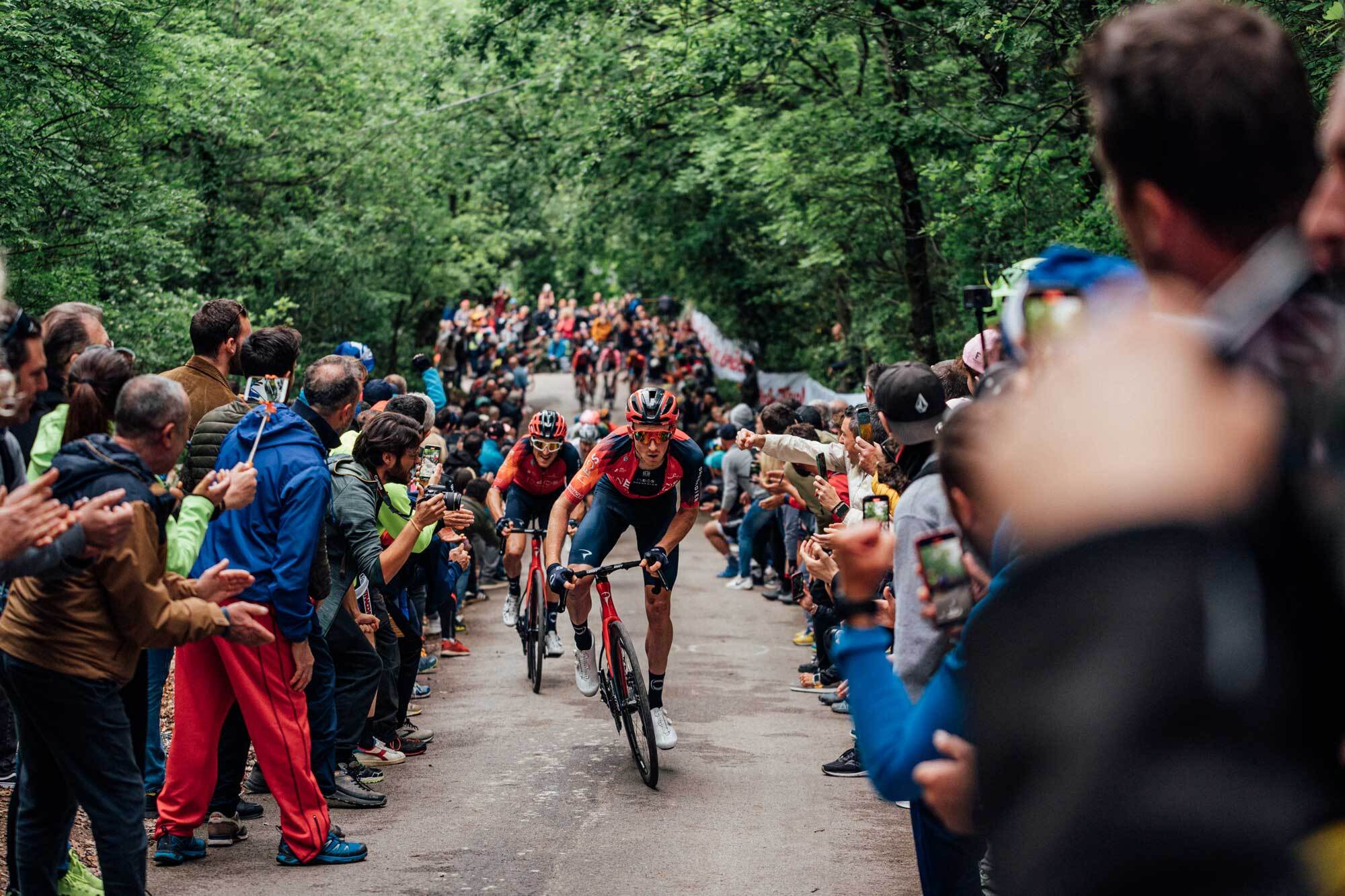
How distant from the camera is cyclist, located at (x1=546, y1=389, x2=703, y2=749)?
8828mm

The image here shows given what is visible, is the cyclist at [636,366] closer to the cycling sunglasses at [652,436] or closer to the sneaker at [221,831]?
the cycling sunglasses at [652,436]

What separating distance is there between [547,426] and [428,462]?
203 centimetres

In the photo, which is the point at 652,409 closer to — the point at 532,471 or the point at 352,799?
the point at 352,799

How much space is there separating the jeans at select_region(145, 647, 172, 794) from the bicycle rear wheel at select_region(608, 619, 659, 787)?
2606mm

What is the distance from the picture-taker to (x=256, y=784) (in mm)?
7777

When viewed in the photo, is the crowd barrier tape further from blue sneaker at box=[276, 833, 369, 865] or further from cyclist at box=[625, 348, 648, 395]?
blue sneaker at box=[276, 833, 369, 865]

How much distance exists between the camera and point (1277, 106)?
56.6 inches

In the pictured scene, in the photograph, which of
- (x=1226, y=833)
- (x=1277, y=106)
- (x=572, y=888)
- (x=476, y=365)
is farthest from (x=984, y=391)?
(x=476, y=365)

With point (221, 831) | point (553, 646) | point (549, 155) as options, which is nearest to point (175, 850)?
point (221, 831)

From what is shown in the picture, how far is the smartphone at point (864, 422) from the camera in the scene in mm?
7059

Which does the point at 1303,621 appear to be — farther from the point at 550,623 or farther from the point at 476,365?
the point at 476,365

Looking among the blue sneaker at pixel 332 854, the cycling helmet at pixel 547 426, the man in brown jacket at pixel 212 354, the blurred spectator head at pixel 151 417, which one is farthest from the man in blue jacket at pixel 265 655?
the cycling helmet at pixel 547 426

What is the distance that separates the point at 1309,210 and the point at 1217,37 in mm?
210

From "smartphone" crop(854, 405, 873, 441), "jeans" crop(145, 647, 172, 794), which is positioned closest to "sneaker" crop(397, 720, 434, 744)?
"jeans" crop(145, 647, 172, 794)
